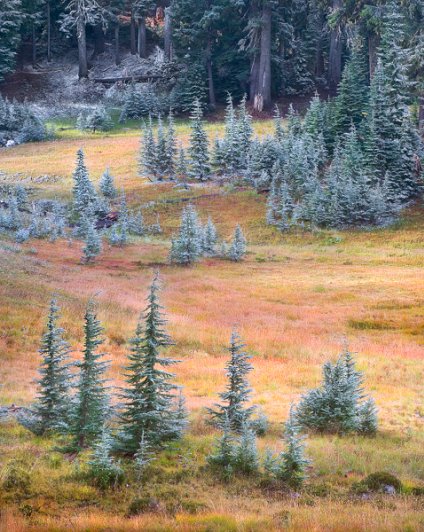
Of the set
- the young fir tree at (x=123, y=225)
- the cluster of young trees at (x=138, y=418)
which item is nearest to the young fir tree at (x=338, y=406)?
the cluster of young trees at (x=138, y=418)

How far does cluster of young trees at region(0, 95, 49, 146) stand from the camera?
67.6m

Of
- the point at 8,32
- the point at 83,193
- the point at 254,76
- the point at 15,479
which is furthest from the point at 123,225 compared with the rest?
the point at 8,32

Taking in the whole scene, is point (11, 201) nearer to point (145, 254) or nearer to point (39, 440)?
point (145, 254)

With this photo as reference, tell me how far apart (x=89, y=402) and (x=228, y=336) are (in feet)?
38.4

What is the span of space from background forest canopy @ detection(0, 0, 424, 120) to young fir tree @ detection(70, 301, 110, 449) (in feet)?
154

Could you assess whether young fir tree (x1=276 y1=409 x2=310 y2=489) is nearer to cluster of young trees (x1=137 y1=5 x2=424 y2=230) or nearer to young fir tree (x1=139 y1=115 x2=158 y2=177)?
cluster of young trees (x1=137 y1=5 x2=424 y2=230)

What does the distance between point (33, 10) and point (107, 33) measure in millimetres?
10656

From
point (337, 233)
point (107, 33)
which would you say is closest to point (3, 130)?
point (107, 33)

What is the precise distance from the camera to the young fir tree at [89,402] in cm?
1173

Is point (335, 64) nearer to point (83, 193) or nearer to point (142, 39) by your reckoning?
point (142, 39)

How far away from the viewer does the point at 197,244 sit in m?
37.5

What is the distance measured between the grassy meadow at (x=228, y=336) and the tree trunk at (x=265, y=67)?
19159 millimetres

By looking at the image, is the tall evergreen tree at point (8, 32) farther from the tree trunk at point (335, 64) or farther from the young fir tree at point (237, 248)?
the young fir tree at point (237, 248)

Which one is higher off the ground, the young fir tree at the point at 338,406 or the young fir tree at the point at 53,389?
the young fir tree at the point at 53,389
